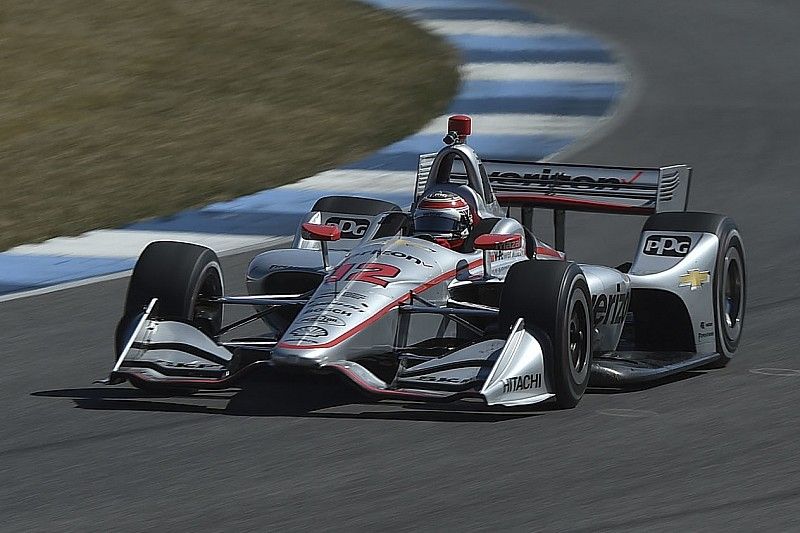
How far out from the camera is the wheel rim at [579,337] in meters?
6.16

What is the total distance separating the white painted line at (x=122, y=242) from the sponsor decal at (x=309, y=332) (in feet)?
11.6

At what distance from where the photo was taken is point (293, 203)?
34.7 ft

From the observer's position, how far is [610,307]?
21.7ft

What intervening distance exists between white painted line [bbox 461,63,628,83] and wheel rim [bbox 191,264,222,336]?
7.90m

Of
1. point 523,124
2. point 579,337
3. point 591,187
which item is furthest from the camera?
point 523,124

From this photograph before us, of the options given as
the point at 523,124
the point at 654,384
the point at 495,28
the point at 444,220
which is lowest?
the point at 654,384

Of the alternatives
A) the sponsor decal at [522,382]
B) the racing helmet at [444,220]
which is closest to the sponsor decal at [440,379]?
the sponsor decal at [522,382]

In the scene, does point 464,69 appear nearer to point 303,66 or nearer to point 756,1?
point 303,66

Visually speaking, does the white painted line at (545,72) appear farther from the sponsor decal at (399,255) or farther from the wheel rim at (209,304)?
the sponsor decal at (399,255)

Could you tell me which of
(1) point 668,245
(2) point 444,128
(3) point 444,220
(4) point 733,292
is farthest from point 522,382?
(2) point 444,128

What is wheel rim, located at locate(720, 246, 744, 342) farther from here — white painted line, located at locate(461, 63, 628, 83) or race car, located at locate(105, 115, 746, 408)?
white painted line, located at locate(461, 63, 628, 83)

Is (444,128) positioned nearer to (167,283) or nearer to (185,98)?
(185,98)

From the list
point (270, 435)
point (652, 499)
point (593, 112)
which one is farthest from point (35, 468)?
Result: point (593, 112)

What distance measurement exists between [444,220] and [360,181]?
441 centimetres
